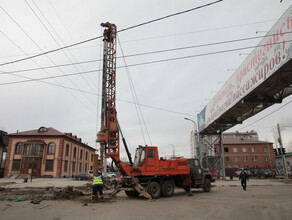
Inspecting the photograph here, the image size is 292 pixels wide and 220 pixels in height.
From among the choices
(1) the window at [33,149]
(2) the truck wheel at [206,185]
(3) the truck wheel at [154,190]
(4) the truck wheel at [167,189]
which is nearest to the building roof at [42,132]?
(1) the window at [33,149]

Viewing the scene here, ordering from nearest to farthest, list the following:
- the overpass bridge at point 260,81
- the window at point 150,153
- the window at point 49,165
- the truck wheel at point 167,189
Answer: the overpass bridge at point 260,81 < the window at point 150,153 < the truck wheel at point 167,189 < the window at point 49,165

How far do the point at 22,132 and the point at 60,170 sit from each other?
10.6 metres

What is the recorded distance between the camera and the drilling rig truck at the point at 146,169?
13.7m

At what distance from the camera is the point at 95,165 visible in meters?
18.7

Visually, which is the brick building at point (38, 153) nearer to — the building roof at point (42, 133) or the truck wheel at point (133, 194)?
the building roof at point (42, 133)

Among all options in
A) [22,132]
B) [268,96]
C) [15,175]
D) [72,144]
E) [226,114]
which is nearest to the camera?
[268,96]

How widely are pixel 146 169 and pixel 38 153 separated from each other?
36.0 m

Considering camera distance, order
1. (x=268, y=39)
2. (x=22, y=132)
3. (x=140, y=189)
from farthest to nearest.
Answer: (x=22, y=132)
(x=268, y=39)
(x=140, y=189)

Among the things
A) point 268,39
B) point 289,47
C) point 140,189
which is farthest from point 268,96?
point 140,189

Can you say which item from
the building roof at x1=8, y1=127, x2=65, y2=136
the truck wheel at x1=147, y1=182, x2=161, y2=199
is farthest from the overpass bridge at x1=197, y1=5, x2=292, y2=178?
the building roof at x1=8, y1=127, x2=65, y2=136

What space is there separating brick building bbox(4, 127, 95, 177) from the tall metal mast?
28.4m

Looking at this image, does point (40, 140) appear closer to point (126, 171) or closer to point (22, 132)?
point (22, 132)

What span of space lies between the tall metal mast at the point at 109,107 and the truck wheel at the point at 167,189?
10.3 ft

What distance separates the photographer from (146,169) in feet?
45.2
